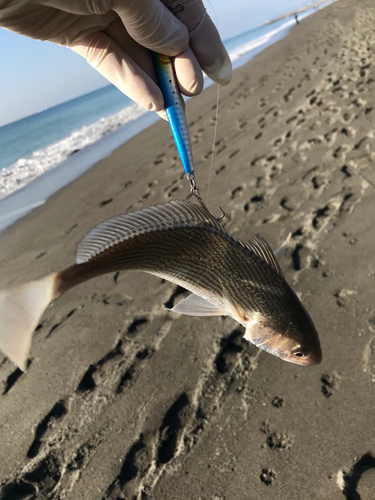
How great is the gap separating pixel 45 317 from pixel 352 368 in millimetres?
3552

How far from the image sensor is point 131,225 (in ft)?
4.04

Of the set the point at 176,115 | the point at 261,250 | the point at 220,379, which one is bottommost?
the point at 220,379

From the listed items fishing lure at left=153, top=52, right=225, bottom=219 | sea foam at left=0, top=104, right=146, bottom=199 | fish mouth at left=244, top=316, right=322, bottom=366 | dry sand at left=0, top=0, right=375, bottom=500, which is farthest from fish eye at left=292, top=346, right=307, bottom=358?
sea foam at left=0, top=104, right=146, bottom=199

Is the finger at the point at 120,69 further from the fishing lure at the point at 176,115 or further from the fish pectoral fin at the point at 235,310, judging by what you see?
the fish pectoral fin at the point at 235,310

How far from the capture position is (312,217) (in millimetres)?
4789

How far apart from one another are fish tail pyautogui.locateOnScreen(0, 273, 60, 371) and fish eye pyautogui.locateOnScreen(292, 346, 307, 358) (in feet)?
3.01

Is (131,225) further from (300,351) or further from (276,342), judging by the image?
(300,351)

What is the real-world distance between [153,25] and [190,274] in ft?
5.67

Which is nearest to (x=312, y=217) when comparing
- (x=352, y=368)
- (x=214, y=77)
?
(x=352, y=368)

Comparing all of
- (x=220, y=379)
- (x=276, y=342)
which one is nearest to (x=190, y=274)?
(x=276, y=342)

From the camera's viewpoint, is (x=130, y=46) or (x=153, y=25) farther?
(x=130, y=46)

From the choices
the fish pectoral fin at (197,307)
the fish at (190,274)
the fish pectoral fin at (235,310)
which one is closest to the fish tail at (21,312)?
the fish at (190,274)

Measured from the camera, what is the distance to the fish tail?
45.0 inches

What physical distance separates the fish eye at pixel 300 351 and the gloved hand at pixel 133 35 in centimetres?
179
